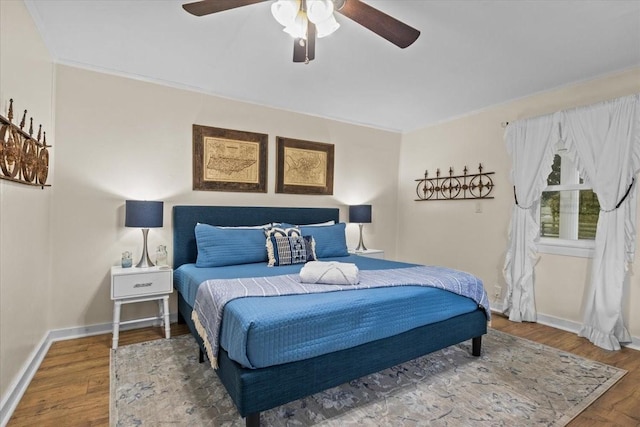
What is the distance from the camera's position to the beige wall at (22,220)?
69.9 inches

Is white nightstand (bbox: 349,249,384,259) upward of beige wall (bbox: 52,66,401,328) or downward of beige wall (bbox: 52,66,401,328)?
downward

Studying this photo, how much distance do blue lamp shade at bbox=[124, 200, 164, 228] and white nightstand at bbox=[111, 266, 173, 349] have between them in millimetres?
400

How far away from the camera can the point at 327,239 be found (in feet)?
11.7

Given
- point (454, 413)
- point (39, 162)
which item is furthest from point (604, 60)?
point (39, 162)

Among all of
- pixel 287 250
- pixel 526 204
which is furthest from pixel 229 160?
pixel 526 204

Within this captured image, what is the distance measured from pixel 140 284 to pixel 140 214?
0.60 meters

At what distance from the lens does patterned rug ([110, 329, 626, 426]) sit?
Result: 1.80 m

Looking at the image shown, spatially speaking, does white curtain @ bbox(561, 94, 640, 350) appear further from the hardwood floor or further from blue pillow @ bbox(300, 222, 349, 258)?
blue pillow @ bbox(300, 222, 349, 258)

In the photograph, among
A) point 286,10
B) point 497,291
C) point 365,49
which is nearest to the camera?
point 286,10

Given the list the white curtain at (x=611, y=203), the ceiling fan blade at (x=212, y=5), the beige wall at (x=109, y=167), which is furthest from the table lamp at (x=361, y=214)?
the ceiling fan blade at (x=212, y=5)

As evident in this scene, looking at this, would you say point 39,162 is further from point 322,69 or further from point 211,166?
point 322,69

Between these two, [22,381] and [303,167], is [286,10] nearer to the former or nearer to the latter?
[303,167]

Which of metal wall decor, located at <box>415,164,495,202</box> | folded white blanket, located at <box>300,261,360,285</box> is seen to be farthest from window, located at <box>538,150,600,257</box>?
folded white blanket, located at <box>300,261,360,285</box>

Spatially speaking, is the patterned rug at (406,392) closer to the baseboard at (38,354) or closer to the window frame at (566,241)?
the baseboard at (38,354)
